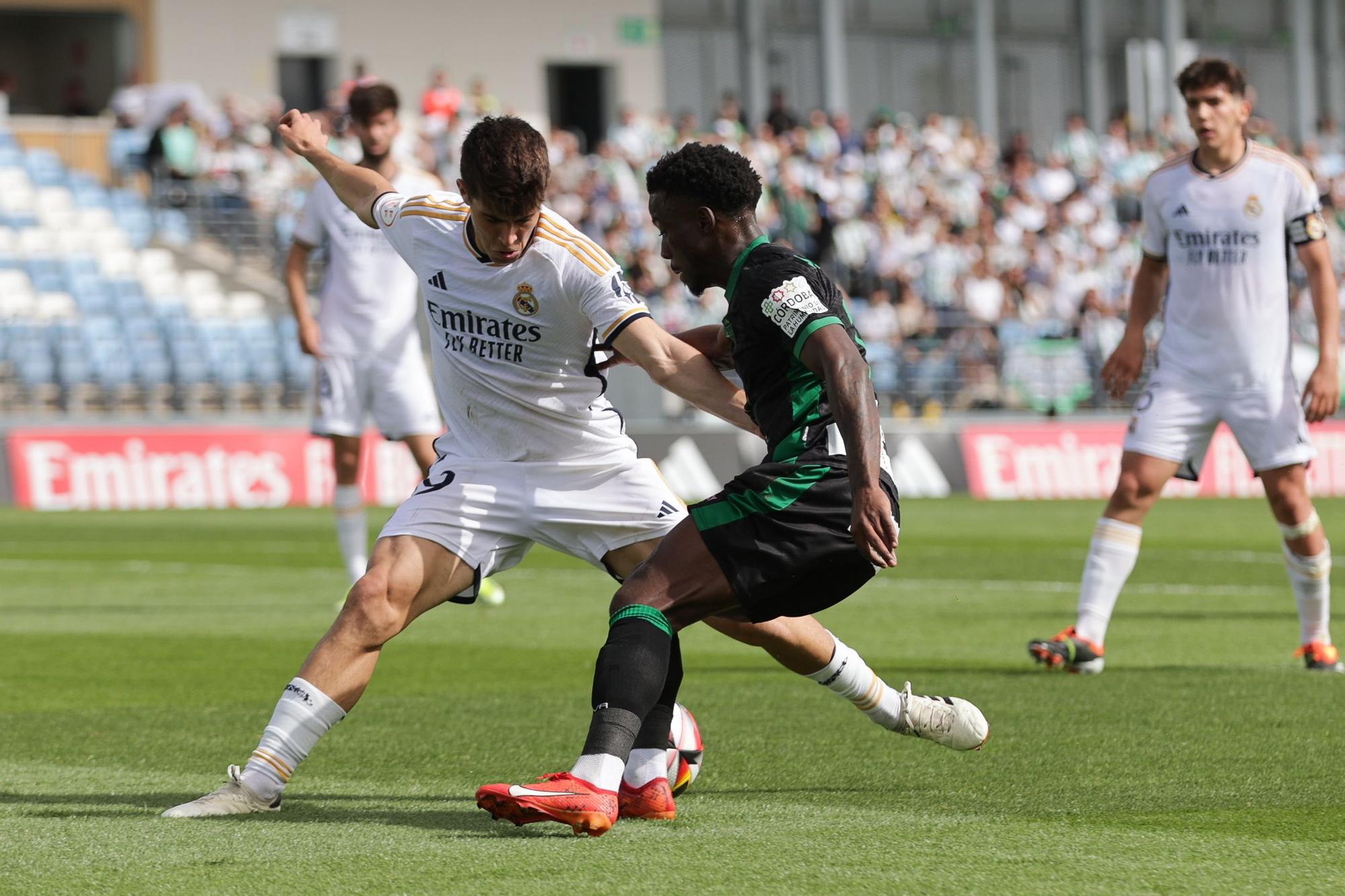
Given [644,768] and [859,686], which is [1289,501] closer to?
[859,686]

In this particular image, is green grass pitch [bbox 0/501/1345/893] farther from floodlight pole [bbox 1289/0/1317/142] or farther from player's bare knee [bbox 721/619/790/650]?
floodlight pole [bbox 1289/0/1317/142]

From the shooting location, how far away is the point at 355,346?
36.3ft

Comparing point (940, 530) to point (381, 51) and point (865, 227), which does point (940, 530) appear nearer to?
point (865, 227)

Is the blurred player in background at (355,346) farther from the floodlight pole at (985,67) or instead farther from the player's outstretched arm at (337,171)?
the floodlight pole at (985,67)

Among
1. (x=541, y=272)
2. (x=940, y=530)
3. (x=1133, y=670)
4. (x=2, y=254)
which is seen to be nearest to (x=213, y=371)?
(x=2, y=254)

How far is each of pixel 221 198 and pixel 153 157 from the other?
1.07m

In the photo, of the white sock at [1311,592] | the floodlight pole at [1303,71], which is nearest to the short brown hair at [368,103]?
the white sock at [1311,592]

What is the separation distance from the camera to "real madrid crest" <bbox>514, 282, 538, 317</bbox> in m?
5.51

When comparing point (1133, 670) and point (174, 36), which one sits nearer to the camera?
point (1133, 670)

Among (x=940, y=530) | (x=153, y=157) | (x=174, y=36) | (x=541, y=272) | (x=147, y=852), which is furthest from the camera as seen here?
(x=174, y=36)

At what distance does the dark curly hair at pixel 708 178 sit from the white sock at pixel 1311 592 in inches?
167

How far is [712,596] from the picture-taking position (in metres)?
5.11

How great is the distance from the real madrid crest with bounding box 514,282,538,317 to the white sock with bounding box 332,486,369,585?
5.79 m

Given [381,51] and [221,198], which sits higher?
[381,51]
